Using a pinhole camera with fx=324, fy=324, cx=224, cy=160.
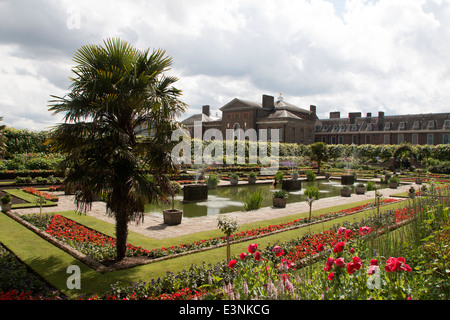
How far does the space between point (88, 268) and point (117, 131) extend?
2.64 meters

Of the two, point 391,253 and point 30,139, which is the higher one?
point 30,139

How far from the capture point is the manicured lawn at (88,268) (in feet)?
18.2

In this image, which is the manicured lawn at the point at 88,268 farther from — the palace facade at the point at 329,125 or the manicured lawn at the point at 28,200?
the palace facade at the point at 329,125

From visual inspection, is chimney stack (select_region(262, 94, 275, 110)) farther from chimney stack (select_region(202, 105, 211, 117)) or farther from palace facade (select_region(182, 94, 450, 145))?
chimney stack (select_region(202, 105, 211, 117))

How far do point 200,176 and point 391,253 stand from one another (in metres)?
19.4

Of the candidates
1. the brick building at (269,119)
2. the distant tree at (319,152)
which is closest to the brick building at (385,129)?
the brick building at (269,119)

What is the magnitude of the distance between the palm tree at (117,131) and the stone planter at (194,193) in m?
8.36

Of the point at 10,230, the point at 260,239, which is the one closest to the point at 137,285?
the point at 260,239

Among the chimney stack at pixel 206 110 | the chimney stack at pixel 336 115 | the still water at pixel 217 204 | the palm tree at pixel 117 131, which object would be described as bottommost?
the still water at pixel 217 204

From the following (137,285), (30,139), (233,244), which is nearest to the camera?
(137,285)

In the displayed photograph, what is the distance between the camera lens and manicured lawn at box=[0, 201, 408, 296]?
555cm

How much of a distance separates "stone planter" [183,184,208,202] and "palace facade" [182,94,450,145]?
3592cm

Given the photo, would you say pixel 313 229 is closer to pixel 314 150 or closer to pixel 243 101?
pixel 314 150

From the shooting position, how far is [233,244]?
25.5 feet
